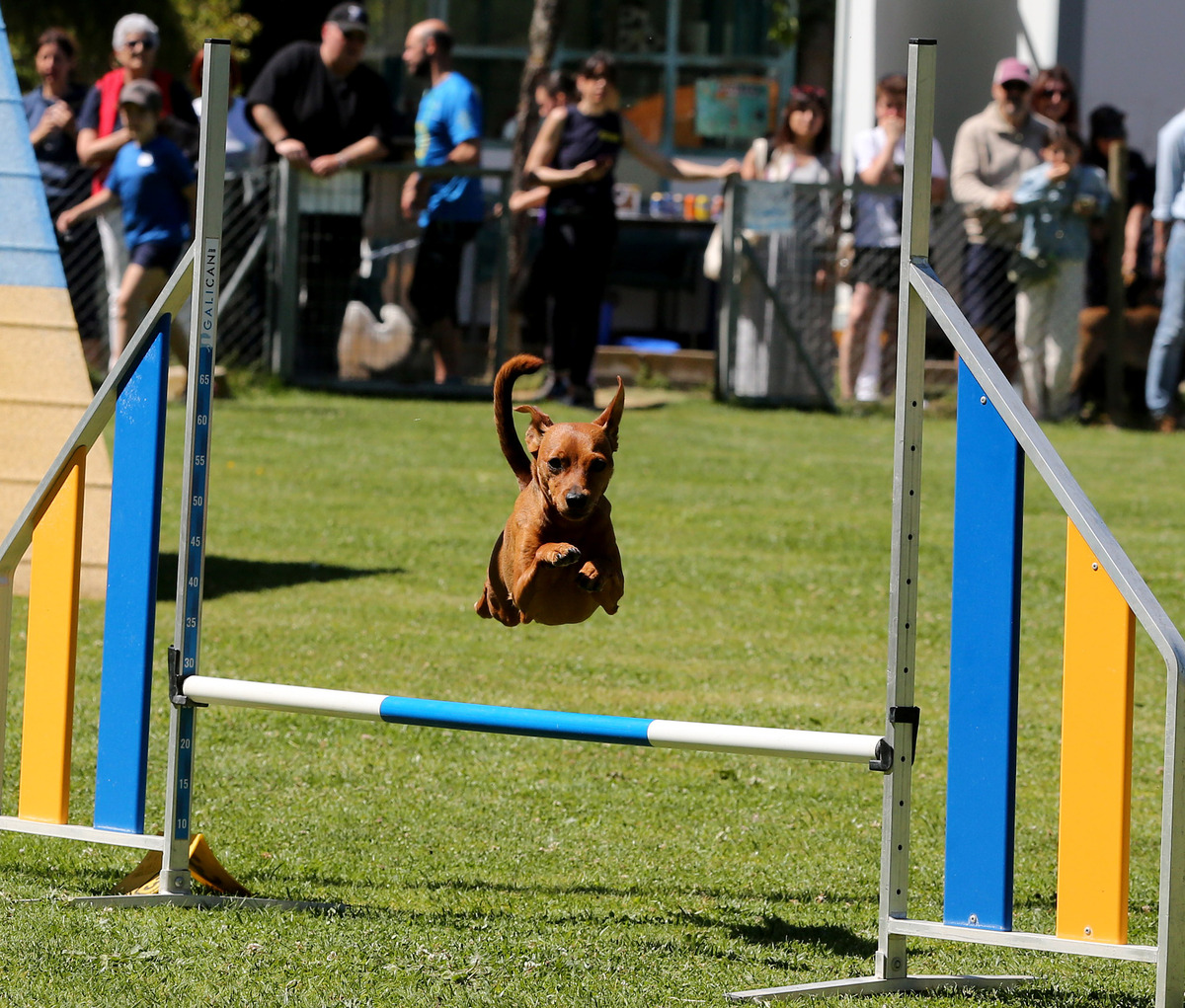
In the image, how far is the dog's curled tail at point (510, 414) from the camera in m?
3.70

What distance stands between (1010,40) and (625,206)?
4322 millimetres

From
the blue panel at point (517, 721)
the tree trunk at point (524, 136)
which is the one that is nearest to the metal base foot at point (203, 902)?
the blue panel at point (517, 721)

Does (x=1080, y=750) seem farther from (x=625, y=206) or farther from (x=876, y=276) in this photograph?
(x=625, y=206)

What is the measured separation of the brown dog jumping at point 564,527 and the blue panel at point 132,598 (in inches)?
41.9

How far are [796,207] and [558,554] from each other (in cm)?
998

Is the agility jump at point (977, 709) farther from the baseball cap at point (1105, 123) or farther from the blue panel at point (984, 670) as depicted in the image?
the baseball cap at point (1105, 123)

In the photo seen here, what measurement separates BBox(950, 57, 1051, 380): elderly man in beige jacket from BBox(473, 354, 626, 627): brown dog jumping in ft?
27.3

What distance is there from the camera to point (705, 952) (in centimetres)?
400

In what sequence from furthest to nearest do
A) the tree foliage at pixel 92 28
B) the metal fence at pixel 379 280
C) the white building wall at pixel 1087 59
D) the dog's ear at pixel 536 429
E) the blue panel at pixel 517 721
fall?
the tree foliage at pixel 92 28
the white building wall at pixel 1087 59
the metal fence at pixel 379 280
the blue panel at pixel 517 721
the dog's ear at pixel 536 429

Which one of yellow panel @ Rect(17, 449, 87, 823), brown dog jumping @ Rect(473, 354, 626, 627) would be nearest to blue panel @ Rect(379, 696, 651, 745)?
brown dog jumping @ Rect(473, 354, 626, 627)

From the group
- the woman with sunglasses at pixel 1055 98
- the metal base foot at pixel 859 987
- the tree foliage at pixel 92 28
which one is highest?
the tree foliage at pixel 92 28

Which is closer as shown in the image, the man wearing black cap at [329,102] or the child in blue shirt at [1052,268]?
the man wearing black cap at [329,102]

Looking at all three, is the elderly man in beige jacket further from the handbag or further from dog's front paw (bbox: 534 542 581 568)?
dog's front paw (bbox: 534 542 581 568)

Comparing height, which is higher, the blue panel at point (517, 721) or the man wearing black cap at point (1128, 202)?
the man wearing black cap at point (1128, 202)
